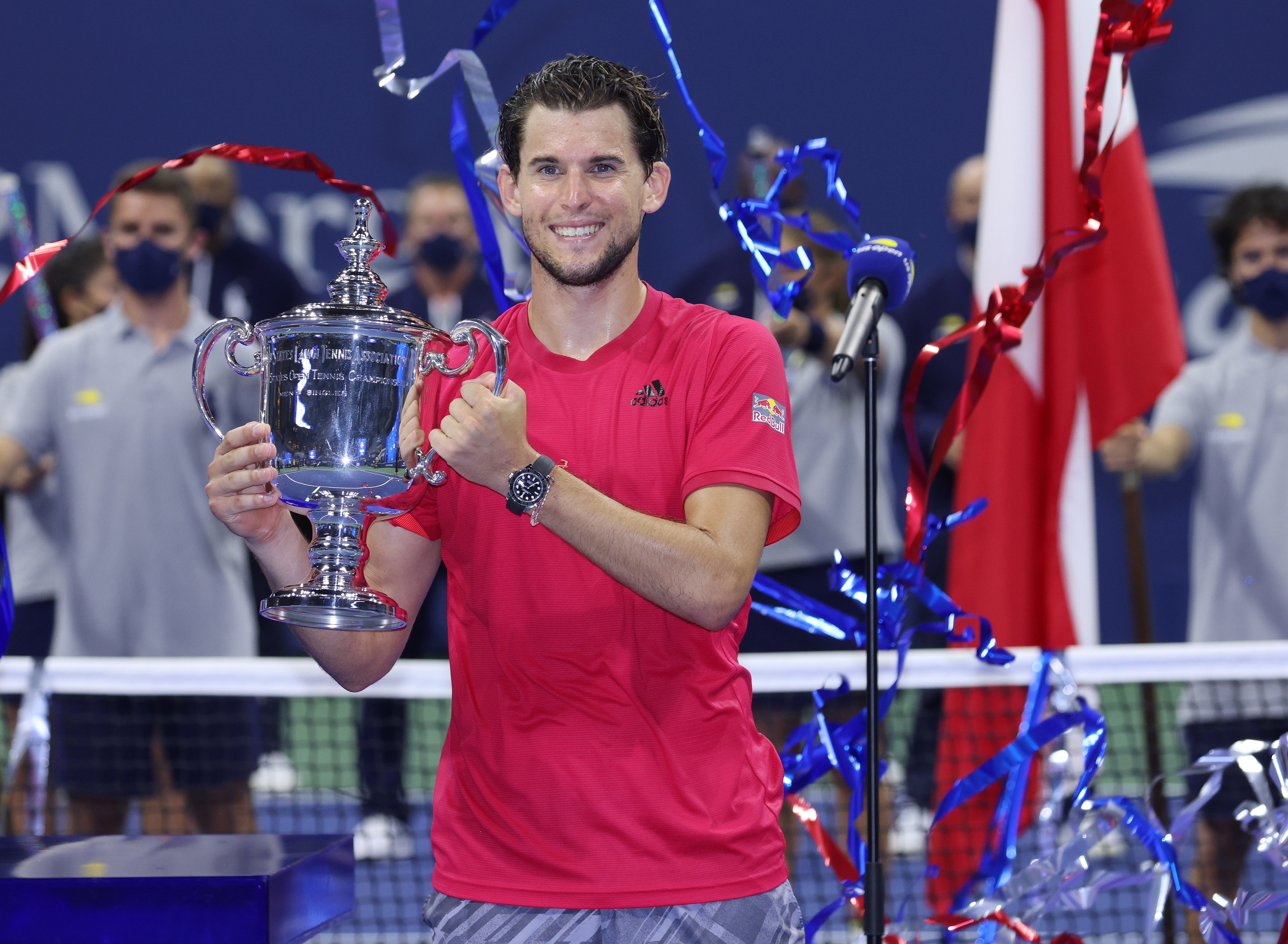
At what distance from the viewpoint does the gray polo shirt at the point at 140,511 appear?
4168mm

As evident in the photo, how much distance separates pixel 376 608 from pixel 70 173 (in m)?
6.09

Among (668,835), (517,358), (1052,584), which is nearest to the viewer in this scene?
(668,835)

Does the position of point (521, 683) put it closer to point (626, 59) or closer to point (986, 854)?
point (986, 854)

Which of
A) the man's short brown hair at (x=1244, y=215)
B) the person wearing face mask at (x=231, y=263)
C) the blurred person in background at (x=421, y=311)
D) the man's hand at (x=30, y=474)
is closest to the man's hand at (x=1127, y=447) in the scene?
the man's short brown hair at (x=1244, y=215)

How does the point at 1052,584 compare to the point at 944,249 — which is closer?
the point at 1052,584

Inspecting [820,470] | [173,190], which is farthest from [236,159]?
[820,470]

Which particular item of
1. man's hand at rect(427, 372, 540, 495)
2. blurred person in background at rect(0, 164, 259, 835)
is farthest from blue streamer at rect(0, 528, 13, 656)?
blurred person in background at rect(0, 164, 259, 835)

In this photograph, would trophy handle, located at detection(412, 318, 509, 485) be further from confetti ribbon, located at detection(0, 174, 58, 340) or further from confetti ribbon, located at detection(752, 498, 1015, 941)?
confetti ribbon, located at detection(0, 174, 58, 340)

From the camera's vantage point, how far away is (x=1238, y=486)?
4.16m

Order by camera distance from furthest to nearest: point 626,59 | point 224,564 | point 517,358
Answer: point 626,59 → point 224,564 → point 517,358

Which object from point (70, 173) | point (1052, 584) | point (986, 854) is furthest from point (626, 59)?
point (986, 854)

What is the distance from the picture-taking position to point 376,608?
188 cm

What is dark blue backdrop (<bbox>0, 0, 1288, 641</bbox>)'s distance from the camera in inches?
276

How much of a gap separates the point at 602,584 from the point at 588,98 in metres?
0.67
